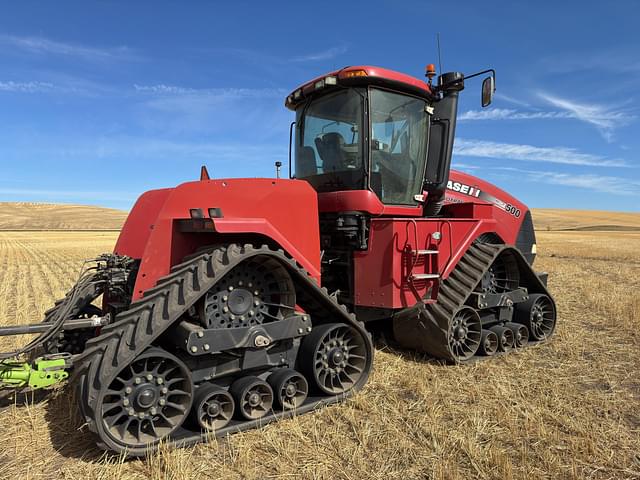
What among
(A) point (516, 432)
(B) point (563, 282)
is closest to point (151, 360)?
(A) point (516, 432)

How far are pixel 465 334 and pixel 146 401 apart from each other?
144 inches

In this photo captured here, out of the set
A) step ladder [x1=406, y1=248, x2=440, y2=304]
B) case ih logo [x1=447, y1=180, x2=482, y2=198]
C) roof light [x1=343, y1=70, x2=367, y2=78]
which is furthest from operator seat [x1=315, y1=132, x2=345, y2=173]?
case ih logo [x1=447, y1=180, x2=482, y2=198]

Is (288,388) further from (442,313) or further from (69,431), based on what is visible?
(442,313)

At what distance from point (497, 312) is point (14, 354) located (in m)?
5.41

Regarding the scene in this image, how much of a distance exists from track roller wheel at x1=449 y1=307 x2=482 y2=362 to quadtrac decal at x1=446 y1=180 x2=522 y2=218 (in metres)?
1.73

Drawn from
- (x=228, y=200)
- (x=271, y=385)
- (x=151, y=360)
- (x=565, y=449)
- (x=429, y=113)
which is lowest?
(x=565, y=449)

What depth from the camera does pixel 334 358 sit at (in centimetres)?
431

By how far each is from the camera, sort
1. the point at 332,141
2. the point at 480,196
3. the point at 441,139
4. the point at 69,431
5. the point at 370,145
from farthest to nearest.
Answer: the point at 480,196 < the point at 441,139 < the point at 332,141 < the point at 370,145 < the point at 69,431

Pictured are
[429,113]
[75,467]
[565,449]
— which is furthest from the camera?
[429,113]

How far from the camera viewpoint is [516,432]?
3631mm

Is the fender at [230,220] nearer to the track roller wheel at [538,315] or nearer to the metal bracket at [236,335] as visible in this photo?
the metal bracket at [236,335]

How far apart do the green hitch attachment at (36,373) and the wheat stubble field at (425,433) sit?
1.13 ft

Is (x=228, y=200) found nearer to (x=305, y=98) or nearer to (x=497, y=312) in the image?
(x=305, y=98)

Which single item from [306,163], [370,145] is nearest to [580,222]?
[306,163]
